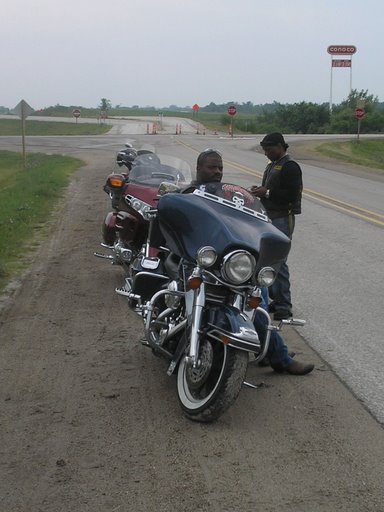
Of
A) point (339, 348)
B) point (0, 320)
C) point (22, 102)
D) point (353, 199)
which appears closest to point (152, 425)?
point (339, 348)

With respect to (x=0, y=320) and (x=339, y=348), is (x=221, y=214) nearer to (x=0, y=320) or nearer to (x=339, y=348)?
(x=339, y=348)

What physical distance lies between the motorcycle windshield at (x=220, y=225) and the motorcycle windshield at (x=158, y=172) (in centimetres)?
280

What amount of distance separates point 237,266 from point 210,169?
4.21 ft

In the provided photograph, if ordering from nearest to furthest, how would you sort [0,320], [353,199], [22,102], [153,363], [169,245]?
1. [169,245]
2. [153,363]
3. [0,320]
4. [353,199]
5. [22,102]

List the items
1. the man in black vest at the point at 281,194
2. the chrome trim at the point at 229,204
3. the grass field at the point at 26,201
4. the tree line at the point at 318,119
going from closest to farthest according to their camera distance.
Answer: the chrome trim at the point at 229,204
the man in black vest at the point at 281,194
the grass field at the point at 26,201
the tree line at the point at 318,119

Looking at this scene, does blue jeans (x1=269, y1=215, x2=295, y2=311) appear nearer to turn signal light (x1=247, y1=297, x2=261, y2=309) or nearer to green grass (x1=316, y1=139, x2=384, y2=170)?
turn signal light (x1=247, y1=297, x2=261, y2=309)

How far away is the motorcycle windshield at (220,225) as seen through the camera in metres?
4.62

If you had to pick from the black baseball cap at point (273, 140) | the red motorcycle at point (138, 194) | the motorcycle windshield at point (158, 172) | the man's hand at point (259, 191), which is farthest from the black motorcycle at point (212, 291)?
the motorcycle windshield at point (158, 172)

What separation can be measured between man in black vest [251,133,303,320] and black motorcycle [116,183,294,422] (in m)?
1.71

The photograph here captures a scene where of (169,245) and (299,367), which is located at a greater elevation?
(169,245)

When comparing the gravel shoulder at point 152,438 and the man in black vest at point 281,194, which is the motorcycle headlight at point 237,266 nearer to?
the gravel shoulder at point 152,438

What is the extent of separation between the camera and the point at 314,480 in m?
3.79

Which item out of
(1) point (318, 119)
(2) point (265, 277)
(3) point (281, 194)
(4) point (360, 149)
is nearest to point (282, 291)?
(3) point (281, 194)

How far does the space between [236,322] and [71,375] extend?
5.22ft
